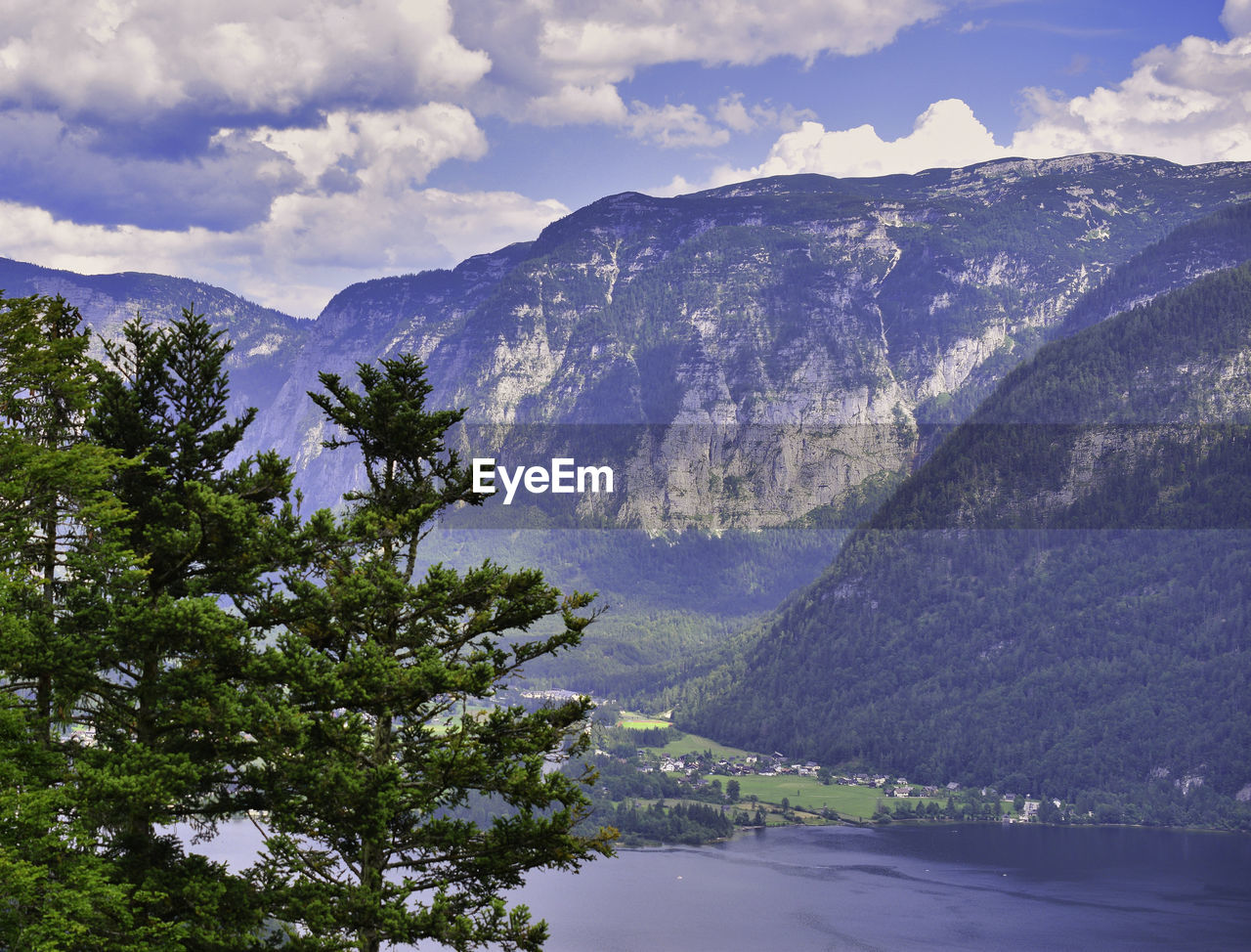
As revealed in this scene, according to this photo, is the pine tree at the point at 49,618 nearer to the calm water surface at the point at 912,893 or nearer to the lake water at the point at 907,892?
the lake water at the point at 907,892

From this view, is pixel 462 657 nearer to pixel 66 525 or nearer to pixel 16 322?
pixel 66 525

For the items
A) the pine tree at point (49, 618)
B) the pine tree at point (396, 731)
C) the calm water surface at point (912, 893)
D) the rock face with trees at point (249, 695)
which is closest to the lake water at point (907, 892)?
the calm water surface at point (912, 893)

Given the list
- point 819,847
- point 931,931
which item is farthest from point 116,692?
point 819,847

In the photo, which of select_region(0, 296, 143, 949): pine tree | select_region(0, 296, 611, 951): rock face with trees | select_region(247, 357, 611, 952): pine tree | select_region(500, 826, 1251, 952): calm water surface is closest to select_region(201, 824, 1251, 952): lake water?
select_region(500, 826, 1251, 952): calm water surface

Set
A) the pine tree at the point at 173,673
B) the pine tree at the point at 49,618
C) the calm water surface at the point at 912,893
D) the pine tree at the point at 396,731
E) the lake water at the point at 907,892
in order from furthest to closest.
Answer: the calm water surface at the point at 912,893, the lake water at the point at 907,892, the pine tree at the point at 396,731, the pine tree at the point at 173,673, the pine tree at the point at 49,618

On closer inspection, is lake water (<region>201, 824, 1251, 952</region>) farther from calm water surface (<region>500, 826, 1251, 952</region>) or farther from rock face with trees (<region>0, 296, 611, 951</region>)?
rock face with trees (<region>0, 296, 611, 951</region>)
